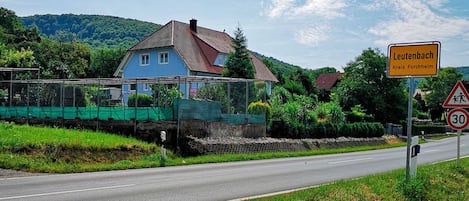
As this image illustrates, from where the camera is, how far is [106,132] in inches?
1019

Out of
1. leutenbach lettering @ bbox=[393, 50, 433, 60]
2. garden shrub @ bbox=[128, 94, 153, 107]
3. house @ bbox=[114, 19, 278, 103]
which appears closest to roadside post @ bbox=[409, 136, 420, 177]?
leutenbach lettering @ bbox=[393, 50, 433, 60]

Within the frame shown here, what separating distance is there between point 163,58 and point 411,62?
1565 inches

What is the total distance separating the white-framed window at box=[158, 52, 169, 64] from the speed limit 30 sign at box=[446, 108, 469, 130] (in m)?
35.6

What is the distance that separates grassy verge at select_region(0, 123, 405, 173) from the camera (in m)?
17.2

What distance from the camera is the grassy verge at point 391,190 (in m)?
10.6

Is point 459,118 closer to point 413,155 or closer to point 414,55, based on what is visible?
point 413,155

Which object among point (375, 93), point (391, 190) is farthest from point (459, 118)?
point (375, 93)

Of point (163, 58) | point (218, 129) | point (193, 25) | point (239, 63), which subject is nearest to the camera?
point (218, 129)

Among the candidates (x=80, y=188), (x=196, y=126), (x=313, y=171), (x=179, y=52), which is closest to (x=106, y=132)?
(x=196, y=126)

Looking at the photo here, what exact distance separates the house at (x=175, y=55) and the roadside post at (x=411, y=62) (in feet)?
118

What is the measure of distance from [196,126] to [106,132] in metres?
4.52

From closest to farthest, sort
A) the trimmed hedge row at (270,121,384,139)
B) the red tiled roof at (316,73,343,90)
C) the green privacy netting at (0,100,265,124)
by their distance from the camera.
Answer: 1. the green privacy netting at (0,100,265,124)
2. the trimmed hedge row at (270,121,384,139)
3. the red tiled roof at (316,73,343,90)

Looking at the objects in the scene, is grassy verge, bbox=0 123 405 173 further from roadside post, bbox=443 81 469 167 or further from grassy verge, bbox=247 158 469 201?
roadside post, bbox=443 81 469 167

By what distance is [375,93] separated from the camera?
5934 cm
